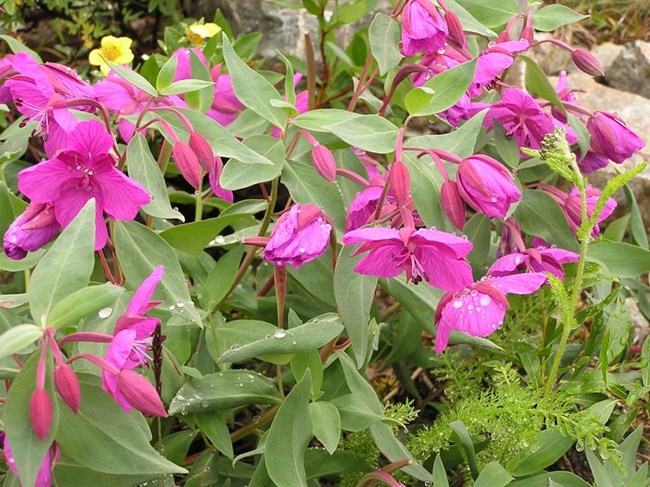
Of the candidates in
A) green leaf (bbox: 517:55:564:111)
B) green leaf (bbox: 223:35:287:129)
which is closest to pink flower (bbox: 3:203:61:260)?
green leaf (bbox: 223:35:287:129)

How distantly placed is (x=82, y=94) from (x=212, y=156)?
22 cm

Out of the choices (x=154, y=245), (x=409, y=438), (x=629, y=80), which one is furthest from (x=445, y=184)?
(x=629, y=80)

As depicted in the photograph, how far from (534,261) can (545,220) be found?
0.76 feet

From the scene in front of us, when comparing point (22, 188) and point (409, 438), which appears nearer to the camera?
point (22, 188)

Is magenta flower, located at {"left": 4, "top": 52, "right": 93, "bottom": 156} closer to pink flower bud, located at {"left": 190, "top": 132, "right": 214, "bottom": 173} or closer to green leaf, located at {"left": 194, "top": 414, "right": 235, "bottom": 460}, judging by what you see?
pink flower bud, located at {"left": 190, "top": 132, "right": 214, "bottom": 173}

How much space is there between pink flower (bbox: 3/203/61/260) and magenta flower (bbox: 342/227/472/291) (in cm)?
40

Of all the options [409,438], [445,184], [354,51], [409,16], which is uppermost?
[409,16]

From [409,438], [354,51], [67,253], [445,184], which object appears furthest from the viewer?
[354,51]

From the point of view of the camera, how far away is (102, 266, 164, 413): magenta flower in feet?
3.15

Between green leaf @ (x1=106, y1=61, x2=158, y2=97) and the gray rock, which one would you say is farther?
the gray rock

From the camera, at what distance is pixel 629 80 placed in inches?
103

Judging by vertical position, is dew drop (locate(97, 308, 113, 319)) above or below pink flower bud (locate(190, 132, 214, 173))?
below

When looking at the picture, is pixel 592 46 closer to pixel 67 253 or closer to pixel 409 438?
pixel 409 438

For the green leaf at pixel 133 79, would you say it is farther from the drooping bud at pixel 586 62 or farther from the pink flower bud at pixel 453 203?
the drooping bud at pixel 586 62
